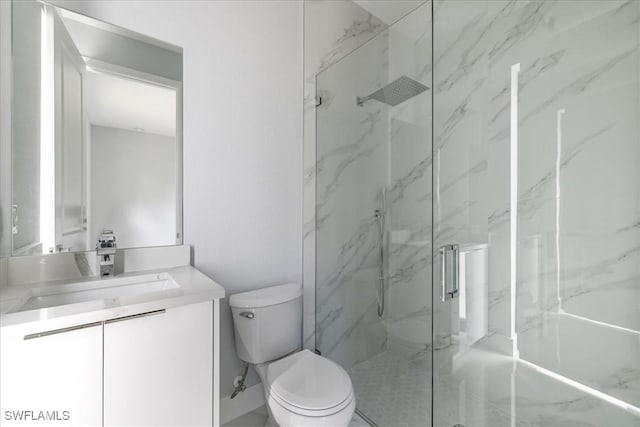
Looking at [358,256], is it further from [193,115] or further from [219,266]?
[193,115]

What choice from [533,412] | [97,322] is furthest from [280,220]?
[533,412]

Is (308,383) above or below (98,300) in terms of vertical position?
below

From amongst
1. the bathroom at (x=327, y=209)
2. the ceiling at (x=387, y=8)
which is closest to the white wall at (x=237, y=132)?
the bathroom at (x=327, y=209)

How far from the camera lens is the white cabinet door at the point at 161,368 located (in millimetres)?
952

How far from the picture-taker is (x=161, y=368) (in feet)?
3.37

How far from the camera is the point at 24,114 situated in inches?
47.4

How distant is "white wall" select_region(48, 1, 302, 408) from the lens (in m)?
1.59

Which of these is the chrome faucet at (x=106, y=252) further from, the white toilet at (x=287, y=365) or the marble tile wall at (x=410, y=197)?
the marble tile wall at (x=410, y=197)

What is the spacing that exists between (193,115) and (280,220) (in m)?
0.78

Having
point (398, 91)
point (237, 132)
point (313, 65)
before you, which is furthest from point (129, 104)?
point (398, 91)

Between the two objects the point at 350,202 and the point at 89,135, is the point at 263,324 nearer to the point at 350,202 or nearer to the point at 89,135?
the point at 350,202

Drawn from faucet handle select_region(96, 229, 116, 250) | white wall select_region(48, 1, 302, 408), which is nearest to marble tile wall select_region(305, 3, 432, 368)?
white wall select_region(48, 1, 302, 408)

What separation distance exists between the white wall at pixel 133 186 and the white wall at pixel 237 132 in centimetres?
9

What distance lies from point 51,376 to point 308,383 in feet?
2.92
